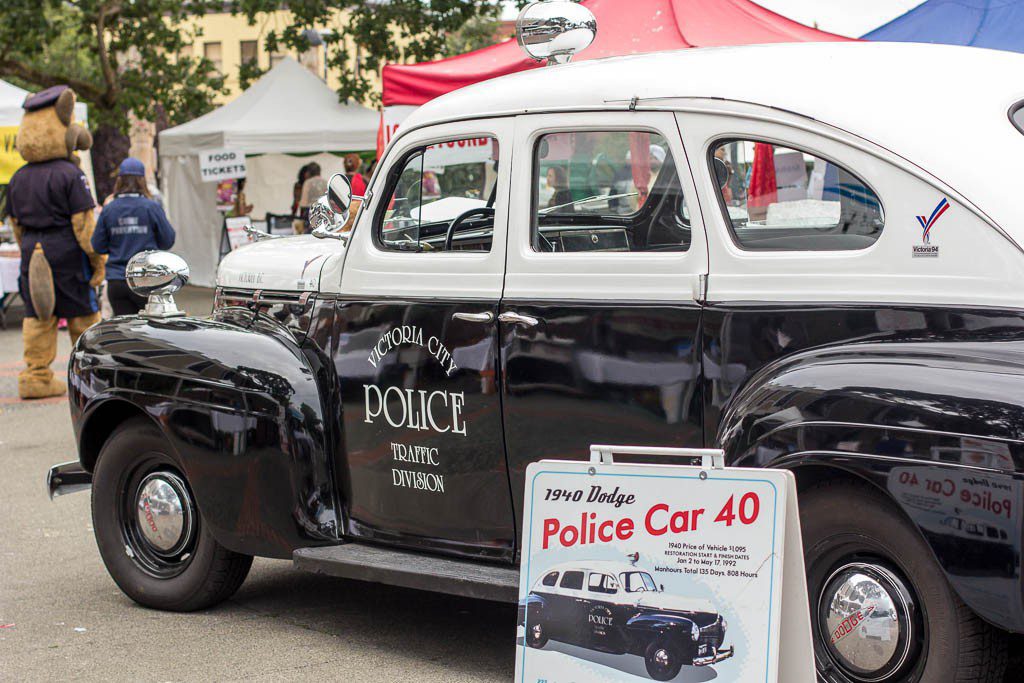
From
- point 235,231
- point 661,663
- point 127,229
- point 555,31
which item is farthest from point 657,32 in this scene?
point 235,231

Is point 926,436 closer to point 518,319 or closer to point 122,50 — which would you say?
point 518,319

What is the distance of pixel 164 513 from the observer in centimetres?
522

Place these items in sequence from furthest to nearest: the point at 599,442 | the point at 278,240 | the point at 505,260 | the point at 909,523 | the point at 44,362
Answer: the point at 44,362
the point at 278,240
the point at 505,260
the point at 599,442
the point at 909,523

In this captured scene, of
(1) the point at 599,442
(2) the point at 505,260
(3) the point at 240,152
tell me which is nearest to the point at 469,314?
(2) the point at 505,260

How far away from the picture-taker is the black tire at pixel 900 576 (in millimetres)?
3186

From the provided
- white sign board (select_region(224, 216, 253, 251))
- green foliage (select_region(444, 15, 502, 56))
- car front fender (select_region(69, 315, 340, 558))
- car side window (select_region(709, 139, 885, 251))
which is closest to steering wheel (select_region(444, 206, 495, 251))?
car front fender (select_region(69, 315, 340, 558))

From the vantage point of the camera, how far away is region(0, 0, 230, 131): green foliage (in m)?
20.2

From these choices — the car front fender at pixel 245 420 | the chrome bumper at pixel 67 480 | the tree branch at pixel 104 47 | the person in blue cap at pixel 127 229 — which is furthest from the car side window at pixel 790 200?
the tree branch at pixel 104 47

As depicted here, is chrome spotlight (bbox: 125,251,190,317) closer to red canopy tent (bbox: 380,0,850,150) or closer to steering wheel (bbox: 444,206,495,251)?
steering wheel (bbox: 444,206,495,251)

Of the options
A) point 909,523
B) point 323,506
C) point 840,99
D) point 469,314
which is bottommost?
point 323,506

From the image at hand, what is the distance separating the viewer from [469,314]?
4.31 meters

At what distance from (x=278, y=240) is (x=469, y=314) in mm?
1777

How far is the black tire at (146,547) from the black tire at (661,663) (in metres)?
2.46

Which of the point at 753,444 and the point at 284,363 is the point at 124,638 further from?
the point at 753,444
